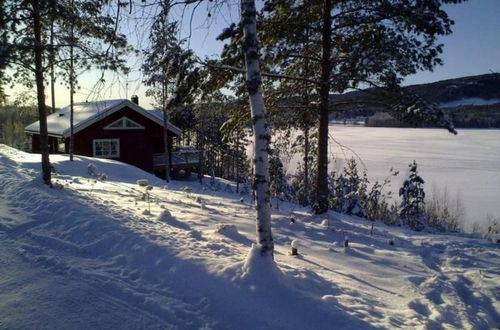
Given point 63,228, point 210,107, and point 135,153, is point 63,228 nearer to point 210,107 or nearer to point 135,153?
point 210,107

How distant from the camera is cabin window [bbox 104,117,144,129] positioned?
24.2 metres

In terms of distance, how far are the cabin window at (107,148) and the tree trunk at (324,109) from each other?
1869 centimetres

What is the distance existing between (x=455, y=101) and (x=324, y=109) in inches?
2244

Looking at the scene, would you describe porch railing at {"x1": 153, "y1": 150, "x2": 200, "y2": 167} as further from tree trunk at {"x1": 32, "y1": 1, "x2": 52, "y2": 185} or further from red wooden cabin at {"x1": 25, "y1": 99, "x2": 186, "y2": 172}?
tree trunk at {"x1": 32, "y1": 1, "x2": 52, "y2": 185}

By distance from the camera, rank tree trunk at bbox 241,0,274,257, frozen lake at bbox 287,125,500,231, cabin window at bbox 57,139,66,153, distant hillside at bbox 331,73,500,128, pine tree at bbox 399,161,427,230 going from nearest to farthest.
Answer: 1. tree trunk at bbox 241,0,274,257
2. distant hillside at bbox 331,73,500,128
3. pine tree at bbox 399,161,427,230
4. frozen lake at bbox 287,125,500,231
5. cabin window at bbox 57,139,66,153

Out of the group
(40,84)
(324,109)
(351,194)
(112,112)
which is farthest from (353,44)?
(112,112)

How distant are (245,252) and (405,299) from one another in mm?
2205

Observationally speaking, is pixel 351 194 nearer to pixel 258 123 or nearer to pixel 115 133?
pixel 258 123

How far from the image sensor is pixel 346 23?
8.84 meters

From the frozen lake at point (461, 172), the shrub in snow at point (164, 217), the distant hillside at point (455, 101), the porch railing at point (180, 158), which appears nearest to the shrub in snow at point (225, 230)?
the shrub in snow at point (164, 217)

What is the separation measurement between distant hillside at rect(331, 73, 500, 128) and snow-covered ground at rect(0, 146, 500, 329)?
11.5ft

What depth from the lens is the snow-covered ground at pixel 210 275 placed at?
343 cm

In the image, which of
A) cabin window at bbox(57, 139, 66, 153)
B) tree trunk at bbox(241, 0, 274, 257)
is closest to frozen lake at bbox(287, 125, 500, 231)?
tree trunk at bbox(241, 0, 274, 257)

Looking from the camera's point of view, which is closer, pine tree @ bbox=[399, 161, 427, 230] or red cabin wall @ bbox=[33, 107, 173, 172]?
pine tree @ bbox=[399, 161, 427, 230]
